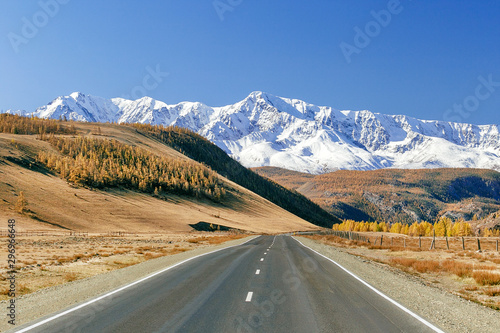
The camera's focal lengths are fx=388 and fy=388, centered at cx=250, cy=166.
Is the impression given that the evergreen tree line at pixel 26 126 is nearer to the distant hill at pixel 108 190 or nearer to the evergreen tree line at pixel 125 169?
the distant hill at pixel 108 190

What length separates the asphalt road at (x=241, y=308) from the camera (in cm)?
916

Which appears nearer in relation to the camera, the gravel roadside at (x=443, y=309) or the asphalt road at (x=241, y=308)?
the asphalt road at (x=241, y=308)

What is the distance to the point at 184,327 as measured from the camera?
29.5 feet

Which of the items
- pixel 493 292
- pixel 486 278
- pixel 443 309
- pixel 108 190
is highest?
pixel 486 278

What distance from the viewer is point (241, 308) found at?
10953 millimetres

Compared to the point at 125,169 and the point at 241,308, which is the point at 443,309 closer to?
the point at 241,308

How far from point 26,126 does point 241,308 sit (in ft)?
669

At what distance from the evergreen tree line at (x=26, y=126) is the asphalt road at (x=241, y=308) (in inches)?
7185

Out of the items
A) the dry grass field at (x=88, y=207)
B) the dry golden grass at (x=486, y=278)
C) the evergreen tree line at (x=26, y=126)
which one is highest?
the evergreen tree line at (x=26, y=126)

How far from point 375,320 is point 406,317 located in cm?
102

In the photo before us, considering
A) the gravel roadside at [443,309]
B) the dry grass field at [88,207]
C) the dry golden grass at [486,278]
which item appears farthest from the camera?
the dry grass field at [88,207]

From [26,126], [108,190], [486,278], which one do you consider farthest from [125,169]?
[486,278]

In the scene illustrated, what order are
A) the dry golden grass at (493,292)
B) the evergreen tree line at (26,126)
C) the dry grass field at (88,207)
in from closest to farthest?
the dry golden grass at (493,292), the dry grass field at (88,207), the evergreen tree line at (26,126)

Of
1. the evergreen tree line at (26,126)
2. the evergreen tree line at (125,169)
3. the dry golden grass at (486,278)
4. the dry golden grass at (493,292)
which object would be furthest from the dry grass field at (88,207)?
the dry golden grass at (493,292)
